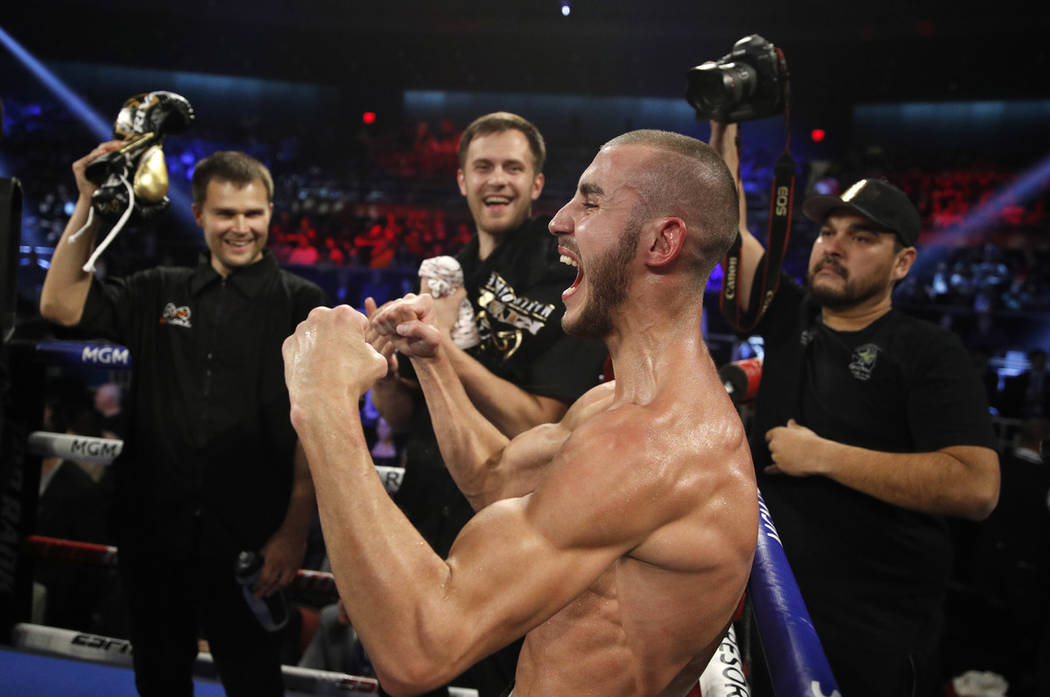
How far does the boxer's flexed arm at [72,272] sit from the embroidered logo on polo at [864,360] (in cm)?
173

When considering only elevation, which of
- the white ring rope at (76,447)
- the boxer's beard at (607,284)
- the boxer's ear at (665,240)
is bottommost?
the white ring rope at (76,447)

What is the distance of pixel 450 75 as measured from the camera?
1233 centimetres

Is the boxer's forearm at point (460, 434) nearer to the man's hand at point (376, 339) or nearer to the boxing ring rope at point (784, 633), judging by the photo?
the man's hand at point (376, 339)

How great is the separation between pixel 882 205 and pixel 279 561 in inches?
62.8

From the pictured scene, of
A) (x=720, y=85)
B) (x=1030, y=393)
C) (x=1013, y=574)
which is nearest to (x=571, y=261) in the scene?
(x=720, y=85)

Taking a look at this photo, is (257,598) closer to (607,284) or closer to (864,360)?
(607,284)

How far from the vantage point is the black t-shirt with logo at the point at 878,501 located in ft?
5.59

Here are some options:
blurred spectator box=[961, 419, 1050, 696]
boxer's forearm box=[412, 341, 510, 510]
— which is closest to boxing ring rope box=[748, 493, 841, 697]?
boxer's forearm box=[412, 341, 510, 510]

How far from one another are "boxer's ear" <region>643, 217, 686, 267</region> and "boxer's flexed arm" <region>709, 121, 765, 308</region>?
2.33 ft

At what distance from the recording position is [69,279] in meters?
1.78

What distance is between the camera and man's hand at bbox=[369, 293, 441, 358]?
121 centimetres

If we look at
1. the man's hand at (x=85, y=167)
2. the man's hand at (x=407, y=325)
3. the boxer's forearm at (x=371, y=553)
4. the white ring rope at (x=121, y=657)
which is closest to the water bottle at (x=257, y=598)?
the white ring rope at (x=121, y=657)

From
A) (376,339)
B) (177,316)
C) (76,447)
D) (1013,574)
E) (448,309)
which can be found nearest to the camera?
(376,339)

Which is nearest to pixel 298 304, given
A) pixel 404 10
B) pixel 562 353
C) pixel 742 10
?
pixel 562 353
